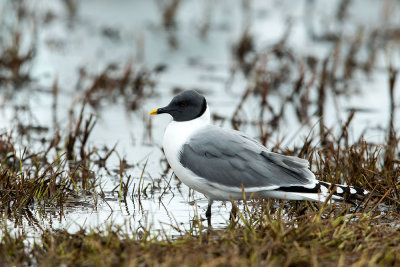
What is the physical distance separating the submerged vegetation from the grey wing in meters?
0.20

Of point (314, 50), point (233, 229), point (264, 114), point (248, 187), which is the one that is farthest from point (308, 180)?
point (314, 50)

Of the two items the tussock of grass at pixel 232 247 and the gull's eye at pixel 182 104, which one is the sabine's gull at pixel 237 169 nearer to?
the gull's eye at pixel 182 104

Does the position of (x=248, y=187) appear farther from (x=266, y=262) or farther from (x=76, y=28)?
(x=76, y=28)

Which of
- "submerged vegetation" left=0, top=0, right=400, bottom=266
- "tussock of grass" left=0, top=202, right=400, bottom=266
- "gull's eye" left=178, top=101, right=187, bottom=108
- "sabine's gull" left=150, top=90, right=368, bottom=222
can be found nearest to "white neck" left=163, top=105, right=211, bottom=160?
"sabine's gull" left=150, top=90, right=368, bottom=222

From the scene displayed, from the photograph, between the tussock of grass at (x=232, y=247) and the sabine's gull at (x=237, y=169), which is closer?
the tussock of grass at (x=232, y=247)

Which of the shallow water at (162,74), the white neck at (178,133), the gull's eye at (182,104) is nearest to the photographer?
the white neck at (178,133)

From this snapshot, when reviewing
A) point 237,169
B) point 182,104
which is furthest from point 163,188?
point 237,169

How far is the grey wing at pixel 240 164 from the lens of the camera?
4.49m

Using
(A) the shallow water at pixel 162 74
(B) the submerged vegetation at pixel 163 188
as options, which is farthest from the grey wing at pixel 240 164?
(A) the shallow water at pixel 162 74

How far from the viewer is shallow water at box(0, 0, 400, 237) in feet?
16.8

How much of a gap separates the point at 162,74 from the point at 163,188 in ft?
16.2

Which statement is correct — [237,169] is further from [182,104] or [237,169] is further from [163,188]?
[163,188]

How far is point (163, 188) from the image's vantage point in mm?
5473

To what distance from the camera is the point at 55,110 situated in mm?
8156
